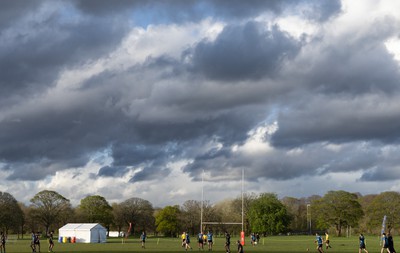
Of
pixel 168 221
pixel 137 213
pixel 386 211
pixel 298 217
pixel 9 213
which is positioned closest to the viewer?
pixel 9 213

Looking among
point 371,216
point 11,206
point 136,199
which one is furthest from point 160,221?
point 371,216

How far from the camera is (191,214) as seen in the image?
151875 mm

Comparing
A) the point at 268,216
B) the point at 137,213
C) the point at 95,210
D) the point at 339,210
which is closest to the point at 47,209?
the point at 95,210

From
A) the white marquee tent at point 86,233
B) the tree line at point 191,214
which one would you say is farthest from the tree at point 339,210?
A: the white marquee tent at point 86,233

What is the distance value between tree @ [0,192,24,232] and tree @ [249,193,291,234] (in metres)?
54.1

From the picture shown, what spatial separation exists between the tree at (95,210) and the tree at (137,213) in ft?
35.3

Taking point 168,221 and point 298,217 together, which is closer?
point 168,221

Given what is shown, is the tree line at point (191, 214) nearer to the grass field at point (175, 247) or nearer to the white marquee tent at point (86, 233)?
the white marquee tent at point (86, 233)

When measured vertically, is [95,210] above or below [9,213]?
above

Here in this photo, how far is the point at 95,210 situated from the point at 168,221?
710 inches

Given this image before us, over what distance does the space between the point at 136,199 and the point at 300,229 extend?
175 ft

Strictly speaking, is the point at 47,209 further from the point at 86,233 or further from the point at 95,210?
the point at 86,233

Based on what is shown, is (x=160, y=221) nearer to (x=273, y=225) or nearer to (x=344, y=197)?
(x=273, y=225)

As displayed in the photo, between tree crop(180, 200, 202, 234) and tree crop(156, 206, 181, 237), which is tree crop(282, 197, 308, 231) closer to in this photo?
tree crop(180, 200, 202, 234)
